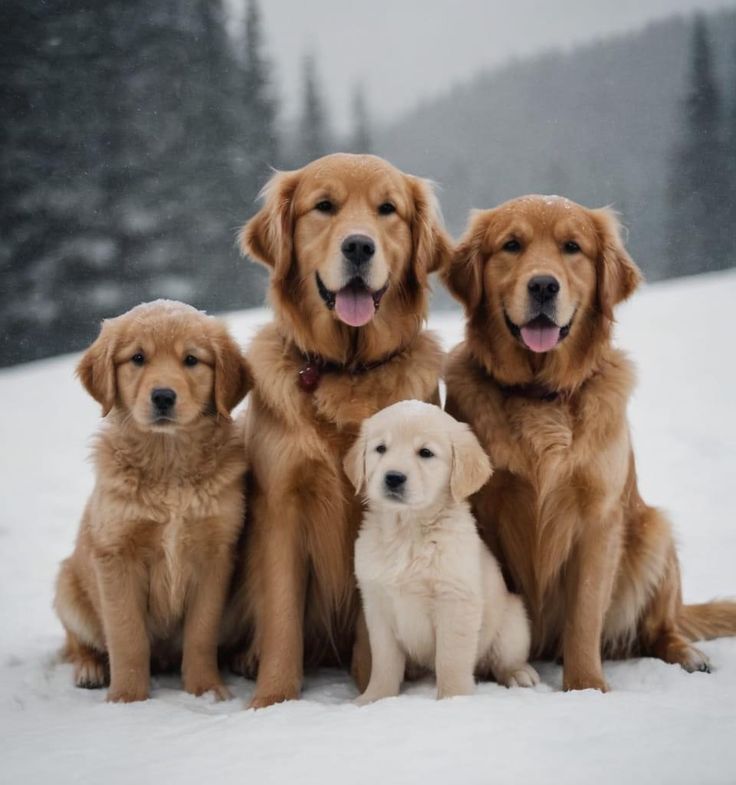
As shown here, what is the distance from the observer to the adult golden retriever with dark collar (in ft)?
11.4

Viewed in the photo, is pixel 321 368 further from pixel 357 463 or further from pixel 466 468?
pixel 466 468

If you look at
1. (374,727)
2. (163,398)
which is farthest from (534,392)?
(374,727)

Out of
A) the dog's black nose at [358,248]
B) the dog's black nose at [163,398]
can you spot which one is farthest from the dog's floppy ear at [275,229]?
the dog's black nose at [163,398]

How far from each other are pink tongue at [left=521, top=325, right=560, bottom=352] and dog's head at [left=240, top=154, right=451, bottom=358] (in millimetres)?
487

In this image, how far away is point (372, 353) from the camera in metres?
3.68

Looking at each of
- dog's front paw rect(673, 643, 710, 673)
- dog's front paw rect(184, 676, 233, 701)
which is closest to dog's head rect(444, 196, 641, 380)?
dog's front paw rect(673, 643, 710, 673)

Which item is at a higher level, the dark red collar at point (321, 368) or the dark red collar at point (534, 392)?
the dark red collar at point (321, 368)

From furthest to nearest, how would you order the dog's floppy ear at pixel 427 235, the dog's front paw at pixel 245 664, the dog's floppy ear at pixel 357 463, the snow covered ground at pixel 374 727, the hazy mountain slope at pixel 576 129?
the hazy mountain slope at pixel 576 129, the dog's front paw at pixel 245 664, the dog's floppy ear at pixel 427 235, the dog's floppy ear at pixel 357 463, the snow covered ground at pixel 374 727

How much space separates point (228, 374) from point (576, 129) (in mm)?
31221

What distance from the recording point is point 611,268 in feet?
12.0

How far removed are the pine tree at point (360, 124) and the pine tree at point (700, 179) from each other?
921cm

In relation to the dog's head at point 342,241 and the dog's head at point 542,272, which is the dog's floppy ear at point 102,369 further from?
the dog's head at point 542,272

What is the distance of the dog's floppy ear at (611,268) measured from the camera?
365cm

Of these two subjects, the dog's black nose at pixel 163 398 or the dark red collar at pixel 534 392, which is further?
the dark red collar at pixel 534 392
